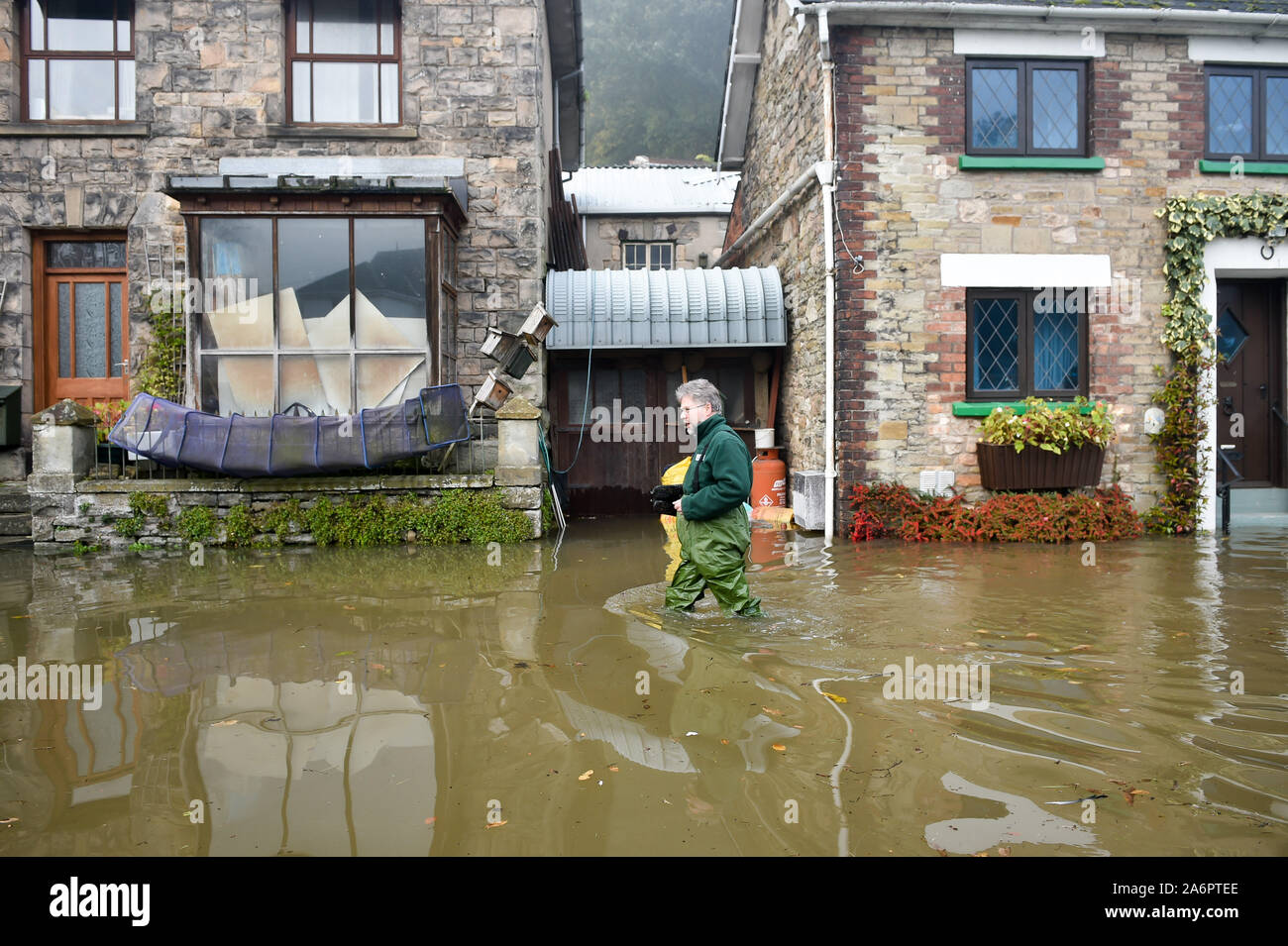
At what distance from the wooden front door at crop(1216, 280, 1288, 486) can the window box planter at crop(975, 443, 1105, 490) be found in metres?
2.18

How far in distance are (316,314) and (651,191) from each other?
15.0 meters

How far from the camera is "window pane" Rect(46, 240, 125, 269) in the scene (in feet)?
35.3

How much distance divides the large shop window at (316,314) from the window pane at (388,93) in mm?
1987

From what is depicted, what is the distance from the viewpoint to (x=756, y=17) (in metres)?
12.6

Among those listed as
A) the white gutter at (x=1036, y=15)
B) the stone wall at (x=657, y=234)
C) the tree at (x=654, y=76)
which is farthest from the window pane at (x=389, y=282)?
the tree at (x=654, y=76)

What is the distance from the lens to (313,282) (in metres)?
9.57

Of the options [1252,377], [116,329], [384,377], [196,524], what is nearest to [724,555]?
[384,377]

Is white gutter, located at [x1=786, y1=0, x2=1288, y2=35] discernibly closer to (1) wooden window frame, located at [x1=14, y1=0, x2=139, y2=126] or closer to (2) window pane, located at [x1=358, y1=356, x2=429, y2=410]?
(2) window pane, located at [x1=358, y1=356, x2=429, y2=410]

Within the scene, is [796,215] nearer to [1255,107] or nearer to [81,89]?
[1255,107]

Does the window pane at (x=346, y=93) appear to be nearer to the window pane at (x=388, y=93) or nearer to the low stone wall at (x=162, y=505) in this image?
the window pane at (x=388, y=93)

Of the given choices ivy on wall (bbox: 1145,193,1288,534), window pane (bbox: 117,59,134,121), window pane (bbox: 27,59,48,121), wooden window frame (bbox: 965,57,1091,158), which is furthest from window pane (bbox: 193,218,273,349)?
ivy on wall (bbox: 1145,193,1288,534)

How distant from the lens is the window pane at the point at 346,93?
35.3 ft
